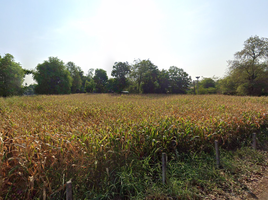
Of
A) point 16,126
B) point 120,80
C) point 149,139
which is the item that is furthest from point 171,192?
point 120,80

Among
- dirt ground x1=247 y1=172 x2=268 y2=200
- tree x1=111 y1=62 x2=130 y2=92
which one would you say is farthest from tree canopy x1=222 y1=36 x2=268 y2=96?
dirt ground x1=247 y1=172 x2=268 y2=200

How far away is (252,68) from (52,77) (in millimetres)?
35012

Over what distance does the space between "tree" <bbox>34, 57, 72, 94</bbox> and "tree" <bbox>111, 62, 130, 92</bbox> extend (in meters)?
10.1

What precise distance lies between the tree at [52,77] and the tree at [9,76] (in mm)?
4953

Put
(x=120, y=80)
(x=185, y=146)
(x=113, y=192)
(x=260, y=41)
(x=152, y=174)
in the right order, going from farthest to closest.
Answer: (x=120, y=80), (x=260, y=41), (x=185, y=146), (x=152, y=174), (x=113, y=192)

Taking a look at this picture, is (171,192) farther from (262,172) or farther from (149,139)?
(262,172)

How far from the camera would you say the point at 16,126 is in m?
4.06

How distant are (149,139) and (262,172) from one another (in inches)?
104

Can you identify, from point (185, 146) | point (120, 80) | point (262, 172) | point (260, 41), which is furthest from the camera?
point (120, 80)

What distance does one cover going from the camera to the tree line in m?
22.2

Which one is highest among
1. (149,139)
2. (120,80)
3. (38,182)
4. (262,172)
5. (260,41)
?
(260,41)

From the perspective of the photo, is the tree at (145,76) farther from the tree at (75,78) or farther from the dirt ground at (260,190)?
the dirt ground at (260,190)

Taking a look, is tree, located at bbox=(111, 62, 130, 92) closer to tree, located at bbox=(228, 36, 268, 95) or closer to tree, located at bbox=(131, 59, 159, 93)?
tree, located at bbox=(131, 59, 159, 93)

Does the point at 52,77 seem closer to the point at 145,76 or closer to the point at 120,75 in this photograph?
the point at 120,75
